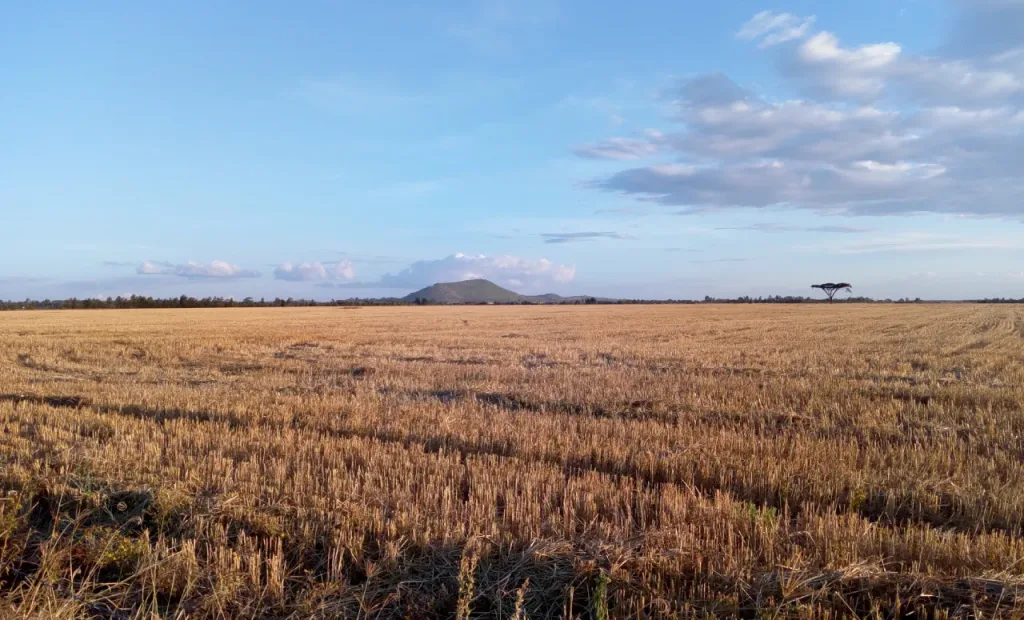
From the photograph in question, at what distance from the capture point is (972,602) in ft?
11.5

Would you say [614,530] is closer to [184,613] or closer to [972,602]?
[972,602]

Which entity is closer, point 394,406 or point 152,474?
point 152,474

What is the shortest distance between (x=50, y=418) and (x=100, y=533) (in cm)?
549

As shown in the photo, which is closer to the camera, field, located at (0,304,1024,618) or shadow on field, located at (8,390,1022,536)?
field, located at (0,304,1024,618)

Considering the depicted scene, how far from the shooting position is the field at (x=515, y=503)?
3785 millimetres

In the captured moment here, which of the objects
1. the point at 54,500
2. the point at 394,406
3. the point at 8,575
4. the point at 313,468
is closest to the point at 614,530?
the point at 313,468

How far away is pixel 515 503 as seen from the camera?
5.27 m

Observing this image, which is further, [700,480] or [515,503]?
[700,480]

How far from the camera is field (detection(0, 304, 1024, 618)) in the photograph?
12.4 ft

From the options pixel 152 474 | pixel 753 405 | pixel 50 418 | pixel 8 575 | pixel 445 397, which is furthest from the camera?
pixel 445 397

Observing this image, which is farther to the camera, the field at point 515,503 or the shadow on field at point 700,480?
the shadow on field at point 700,480

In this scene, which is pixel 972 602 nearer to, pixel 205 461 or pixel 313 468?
pixel 313 468

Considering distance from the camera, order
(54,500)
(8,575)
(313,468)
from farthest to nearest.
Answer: (313,468) → (54,500) → (8,575)

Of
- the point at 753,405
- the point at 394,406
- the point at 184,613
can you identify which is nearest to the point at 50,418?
the point at 394,406
